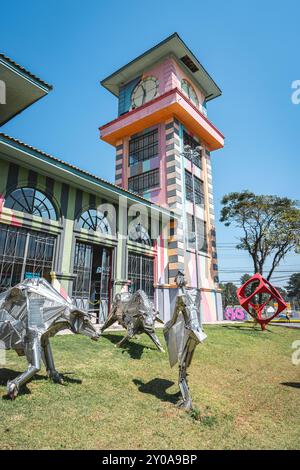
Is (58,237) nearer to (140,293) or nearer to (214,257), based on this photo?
(140,293)

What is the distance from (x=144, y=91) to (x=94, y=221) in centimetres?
1402

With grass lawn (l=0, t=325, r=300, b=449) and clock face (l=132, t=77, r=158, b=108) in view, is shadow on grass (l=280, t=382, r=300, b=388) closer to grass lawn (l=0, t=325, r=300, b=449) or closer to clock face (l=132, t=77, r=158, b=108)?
grass lawn (l=0, t=325, r=300, b=449)

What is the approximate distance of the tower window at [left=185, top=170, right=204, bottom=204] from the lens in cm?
1997

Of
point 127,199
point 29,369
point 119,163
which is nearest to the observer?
point 29,369

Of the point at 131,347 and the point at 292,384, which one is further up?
the point at 131,347

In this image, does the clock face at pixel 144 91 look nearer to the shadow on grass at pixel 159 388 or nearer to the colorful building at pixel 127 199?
the colorful building at pixel 127 199

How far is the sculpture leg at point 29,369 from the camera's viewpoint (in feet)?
13.8

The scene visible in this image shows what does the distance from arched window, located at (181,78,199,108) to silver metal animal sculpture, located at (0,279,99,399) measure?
853 inches

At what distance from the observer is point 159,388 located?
574 centimetres

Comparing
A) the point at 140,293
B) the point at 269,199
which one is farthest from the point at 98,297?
the point at 269,199

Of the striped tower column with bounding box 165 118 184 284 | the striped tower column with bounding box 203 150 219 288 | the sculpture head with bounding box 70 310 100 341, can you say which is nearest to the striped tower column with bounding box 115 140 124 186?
the striped tower column with bounding box 165 118 184 284

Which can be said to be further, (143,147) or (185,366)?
(143,147)

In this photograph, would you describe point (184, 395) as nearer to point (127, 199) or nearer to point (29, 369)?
point (29, 369)

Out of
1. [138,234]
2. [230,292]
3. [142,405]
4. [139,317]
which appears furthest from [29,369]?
[230,292]
